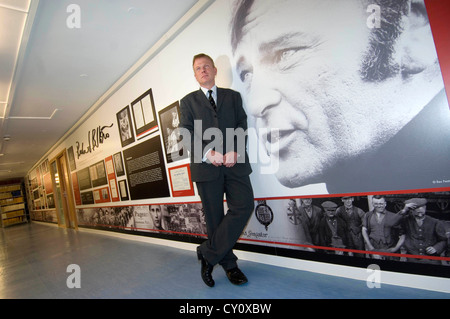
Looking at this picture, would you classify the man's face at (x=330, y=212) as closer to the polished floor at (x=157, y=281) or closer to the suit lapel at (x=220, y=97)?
the polished floor at (x=157, y=281)

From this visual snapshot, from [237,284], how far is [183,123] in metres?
1.15

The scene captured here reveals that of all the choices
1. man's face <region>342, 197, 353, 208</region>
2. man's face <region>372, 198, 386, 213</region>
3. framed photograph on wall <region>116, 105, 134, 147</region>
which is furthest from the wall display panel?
man's face <region>372, 198, 386, 213</region>

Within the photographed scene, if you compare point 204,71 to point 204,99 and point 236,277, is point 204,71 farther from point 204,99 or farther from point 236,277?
point 236,277

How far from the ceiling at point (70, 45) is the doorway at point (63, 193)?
8.65ft

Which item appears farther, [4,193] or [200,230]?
[4,193]

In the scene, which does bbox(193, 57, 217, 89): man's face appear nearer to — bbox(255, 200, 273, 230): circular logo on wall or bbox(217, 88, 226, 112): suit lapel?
bbox(217, 88, 226, 112): suit lapel

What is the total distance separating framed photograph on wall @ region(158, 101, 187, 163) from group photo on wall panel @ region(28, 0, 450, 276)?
32cm

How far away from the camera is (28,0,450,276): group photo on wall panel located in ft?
4.00

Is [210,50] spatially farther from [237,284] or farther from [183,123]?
[237,284]

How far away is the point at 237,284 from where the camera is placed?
164 centimetres

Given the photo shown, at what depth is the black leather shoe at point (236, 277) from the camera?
164cm

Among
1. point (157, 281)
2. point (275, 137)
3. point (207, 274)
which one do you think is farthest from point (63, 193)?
point (275, 137)

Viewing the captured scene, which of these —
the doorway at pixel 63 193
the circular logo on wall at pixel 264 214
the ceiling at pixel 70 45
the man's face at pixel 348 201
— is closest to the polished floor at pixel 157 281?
the circular logo on wall at pixel 264 214
